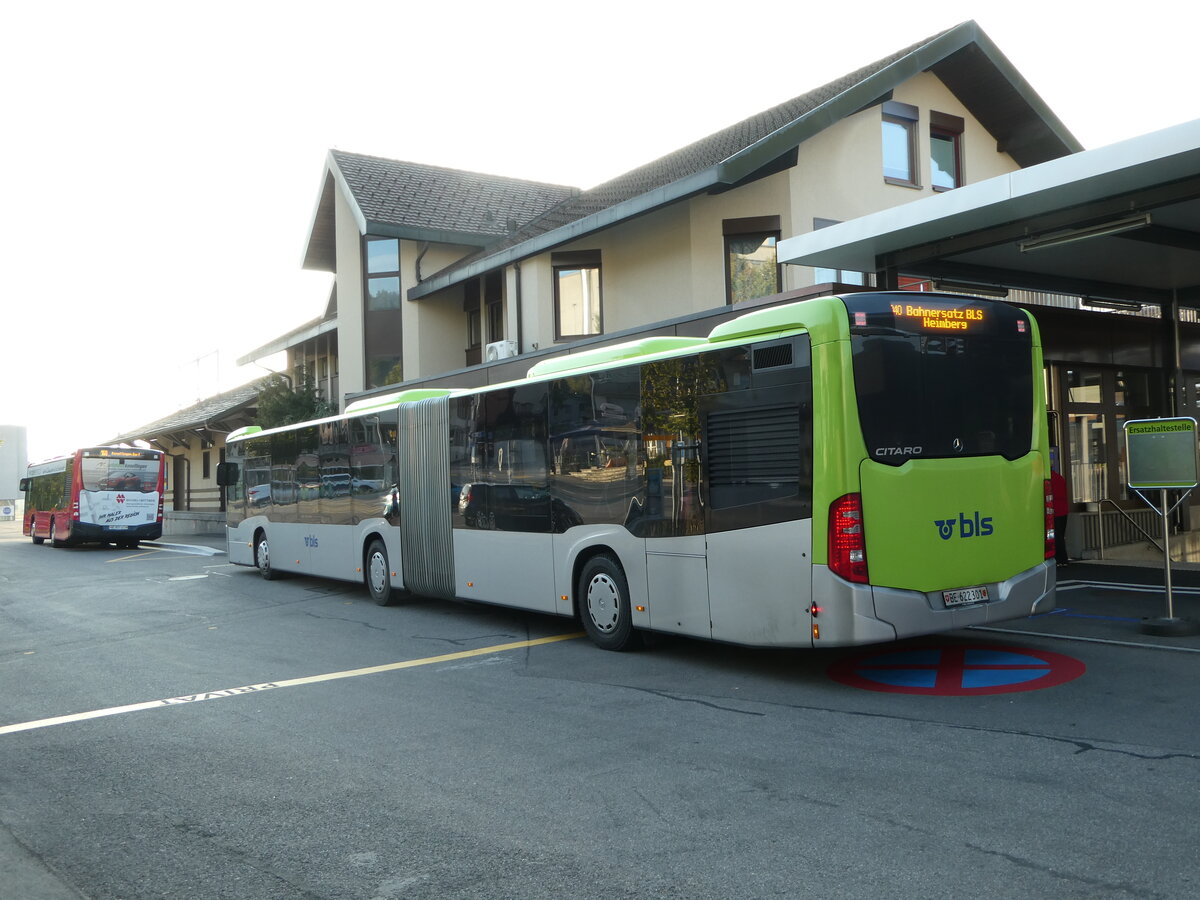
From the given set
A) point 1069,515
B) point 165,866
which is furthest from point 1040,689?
point 1069,515

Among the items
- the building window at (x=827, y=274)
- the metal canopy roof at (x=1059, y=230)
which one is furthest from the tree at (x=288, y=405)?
the metal canopy roof at (x=1059, y=230)

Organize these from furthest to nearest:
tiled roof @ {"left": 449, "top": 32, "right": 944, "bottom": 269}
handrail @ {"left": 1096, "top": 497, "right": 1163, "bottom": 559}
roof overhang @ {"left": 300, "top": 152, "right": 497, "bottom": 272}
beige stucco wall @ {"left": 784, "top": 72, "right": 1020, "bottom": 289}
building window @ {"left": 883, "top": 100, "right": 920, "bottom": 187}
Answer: roof overhang @ {"left": 300, "top": 152, "right": 497, "bottom": 272} → building window @ {"left": 883, "top": 100, "right": 920, "bottom": 187} → tiled roof @ {"left": 449, "top": 32, "right": 944, "bottom": 269} → beige stucco wall @ {"left": 784, "top": 72, "right": 1020, "bottom": 289} → handrail @ {"left": 1096, "top": 497, "right": 1163, "bottom": 559}

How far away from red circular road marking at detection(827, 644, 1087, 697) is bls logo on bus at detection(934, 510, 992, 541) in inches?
43.2

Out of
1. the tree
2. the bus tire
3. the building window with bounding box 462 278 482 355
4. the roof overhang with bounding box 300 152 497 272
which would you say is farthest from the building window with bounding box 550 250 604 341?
the tree

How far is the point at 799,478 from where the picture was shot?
7.86 meters

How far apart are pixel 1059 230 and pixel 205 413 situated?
36.6 metres

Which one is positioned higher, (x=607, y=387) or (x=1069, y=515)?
(x=607, y=387)

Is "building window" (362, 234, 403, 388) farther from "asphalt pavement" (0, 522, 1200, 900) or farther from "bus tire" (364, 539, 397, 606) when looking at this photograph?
"asphalt pavement" (0, 522, 1200, 900)

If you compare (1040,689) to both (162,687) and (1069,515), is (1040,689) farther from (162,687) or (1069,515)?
(1069,515)

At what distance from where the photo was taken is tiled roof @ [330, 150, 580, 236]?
27.7 meters

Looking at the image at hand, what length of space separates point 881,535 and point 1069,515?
991cm

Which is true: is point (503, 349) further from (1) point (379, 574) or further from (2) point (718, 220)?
(1) point (379, 574)

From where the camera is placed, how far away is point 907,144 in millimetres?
21406

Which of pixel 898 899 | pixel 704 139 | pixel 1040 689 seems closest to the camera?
pixel 898 899
